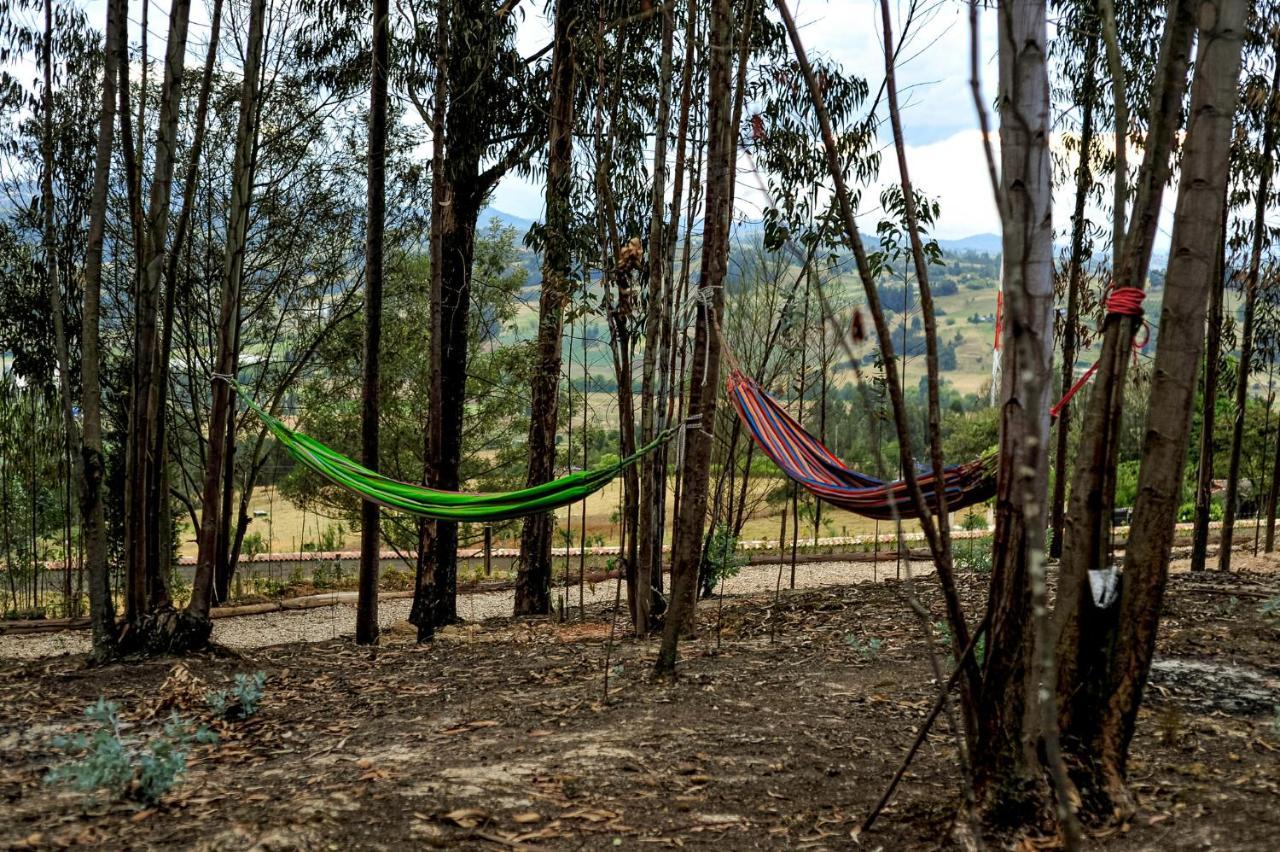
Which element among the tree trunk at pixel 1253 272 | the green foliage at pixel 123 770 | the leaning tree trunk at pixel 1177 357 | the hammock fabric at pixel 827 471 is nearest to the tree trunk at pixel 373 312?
the hammock fabric at pixel 827 471

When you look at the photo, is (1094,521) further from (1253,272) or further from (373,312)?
(1253,272)

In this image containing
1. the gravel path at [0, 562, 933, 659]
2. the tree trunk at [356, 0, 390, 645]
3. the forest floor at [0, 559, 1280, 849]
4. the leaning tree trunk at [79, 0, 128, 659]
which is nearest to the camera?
the forest floor at [0, 559, 1280, 849]

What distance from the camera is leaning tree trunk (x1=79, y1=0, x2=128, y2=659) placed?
13.6 ft

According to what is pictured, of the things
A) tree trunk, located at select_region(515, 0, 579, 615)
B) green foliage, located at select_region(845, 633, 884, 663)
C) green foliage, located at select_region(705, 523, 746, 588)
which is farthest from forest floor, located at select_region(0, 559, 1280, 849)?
tree trunk, located at select_region(515, 0, 579, 615)

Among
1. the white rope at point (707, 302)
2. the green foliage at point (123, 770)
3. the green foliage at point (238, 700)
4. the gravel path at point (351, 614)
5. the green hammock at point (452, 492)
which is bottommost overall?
the gravel path at point (351, 614)

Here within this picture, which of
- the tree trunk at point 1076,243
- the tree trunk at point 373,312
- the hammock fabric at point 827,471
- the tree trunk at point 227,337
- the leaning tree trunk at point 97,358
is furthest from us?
the tree trunk at point 1076,243

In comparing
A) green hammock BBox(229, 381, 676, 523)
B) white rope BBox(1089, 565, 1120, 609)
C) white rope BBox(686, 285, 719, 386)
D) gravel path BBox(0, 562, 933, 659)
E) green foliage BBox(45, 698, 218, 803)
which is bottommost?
gravel path BBox(0, 562, 933, 659)

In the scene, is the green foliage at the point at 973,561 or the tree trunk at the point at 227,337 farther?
the green foliage at the point at 973,561

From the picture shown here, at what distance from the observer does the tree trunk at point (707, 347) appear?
3.28m

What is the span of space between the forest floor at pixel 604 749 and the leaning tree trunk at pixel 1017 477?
0.49ft

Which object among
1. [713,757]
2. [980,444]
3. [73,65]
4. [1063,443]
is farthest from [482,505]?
[980,444]

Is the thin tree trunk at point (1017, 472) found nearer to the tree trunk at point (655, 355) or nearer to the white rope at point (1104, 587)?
the white rope at point (1104, 587)

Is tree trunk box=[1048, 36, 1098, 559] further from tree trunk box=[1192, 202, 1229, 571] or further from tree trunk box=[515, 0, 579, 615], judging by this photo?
tree trunk box=[515, 0, 579, 615]

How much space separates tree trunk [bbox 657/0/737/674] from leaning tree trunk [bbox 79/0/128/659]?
2.30 m
